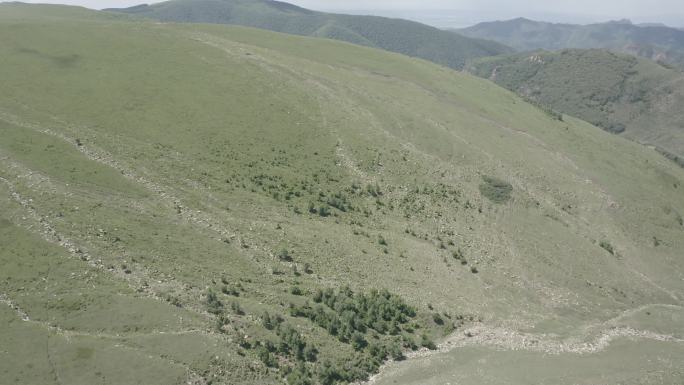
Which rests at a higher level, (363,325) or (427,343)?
(363,325)

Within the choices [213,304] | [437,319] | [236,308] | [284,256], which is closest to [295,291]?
[284,256]

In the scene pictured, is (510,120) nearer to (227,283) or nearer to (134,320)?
(227,283)

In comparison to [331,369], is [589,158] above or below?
above

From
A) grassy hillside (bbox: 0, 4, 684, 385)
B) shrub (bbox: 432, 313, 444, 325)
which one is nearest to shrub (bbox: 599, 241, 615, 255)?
grassy hillside (bbox: 0, 4, 684, 385)

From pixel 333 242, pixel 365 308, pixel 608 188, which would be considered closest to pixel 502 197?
pixel 608 188

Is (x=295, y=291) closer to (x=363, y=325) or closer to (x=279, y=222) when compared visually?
(x=363, y=325)

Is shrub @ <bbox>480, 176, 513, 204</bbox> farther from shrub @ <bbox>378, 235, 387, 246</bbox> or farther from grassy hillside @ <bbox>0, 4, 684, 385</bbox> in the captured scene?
shrub @ <bbox>378, 235, 387, 246</bbox>
